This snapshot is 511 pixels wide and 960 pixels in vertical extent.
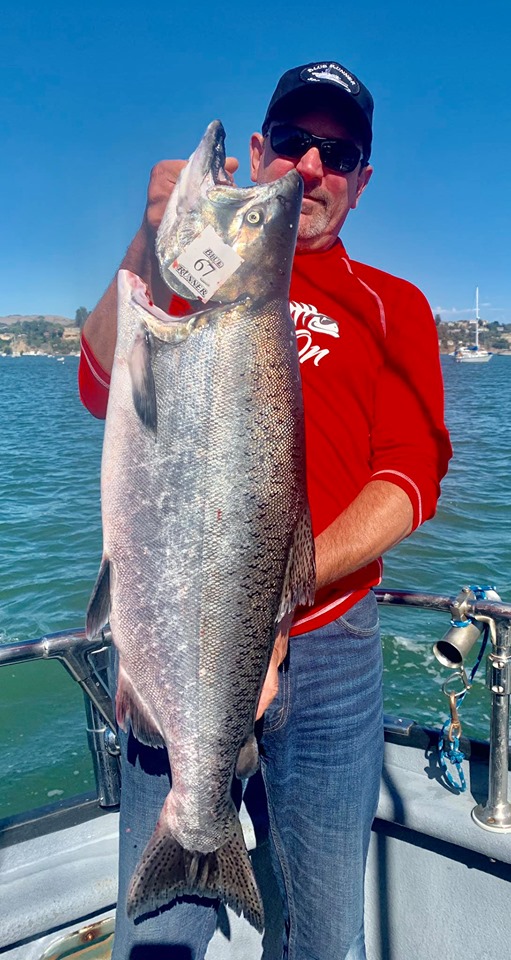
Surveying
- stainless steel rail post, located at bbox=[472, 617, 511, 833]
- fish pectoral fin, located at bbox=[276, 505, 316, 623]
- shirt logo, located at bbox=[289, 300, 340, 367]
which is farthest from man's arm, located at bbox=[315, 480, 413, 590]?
Result: stainless steel rail post, located at bbox=[472, 617, 511, 833]

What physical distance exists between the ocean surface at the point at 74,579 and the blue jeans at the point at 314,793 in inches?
45.2

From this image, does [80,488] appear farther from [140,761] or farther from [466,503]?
[140,761]

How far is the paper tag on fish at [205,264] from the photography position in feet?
6.47

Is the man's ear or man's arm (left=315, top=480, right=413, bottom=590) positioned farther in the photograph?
the man's ear

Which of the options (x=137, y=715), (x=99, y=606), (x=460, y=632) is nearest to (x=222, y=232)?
(x=99, y=606)

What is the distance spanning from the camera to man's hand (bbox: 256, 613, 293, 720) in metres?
2.11

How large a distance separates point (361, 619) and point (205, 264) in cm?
133

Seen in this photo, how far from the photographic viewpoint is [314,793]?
237 cm

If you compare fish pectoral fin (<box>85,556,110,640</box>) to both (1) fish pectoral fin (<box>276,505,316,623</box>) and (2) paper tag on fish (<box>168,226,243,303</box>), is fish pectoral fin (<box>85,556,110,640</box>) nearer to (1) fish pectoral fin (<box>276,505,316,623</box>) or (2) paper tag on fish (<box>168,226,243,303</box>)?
(1) fish pectoral fin (<box>276,505,316,623</box>)

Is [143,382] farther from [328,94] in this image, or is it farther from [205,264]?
[328,94]

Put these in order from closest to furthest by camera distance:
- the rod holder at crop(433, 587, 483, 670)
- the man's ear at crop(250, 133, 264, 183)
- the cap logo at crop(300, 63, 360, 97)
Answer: the cap logo at crop(300, 63, 360, 97) < the man's ear at crop(250, 133, 264, 183) < the rod holder at crop(433, 587, 483, 670)

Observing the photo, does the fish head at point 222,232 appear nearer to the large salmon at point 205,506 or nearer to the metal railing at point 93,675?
the large salmon at point 205,506

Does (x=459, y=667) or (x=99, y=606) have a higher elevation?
(x=99, y=606)

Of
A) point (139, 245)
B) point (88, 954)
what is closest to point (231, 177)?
point (139, 245)
